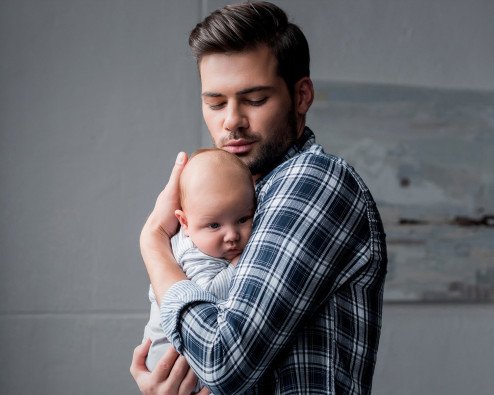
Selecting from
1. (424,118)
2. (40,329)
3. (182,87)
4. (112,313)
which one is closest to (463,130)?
(424,118)

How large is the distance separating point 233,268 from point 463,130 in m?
2.62

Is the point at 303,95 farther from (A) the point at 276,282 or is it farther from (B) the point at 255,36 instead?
(A) the point at 276,282

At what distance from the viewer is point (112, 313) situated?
338 cm

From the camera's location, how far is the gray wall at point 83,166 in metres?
3.31

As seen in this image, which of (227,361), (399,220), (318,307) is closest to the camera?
(227,361)

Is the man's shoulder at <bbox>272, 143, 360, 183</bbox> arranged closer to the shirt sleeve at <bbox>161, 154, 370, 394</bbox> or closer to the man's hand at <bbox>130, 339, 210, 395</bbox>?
the shirt sleeve at <bbox>161, 154, 370, 394</bbox>

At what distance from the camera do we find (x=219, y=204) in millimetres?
1443

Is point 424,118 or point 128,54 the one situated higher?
point 128,54

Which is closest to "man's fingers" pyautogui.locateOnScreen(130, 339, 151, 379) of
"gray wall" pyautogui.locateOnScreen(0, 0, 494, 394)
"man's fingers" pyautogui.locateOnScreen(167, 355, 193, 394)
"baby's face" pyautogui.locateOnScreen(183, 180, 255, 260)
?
"man's fingers" pyautogui.locateOnScreen(167, 355, 193, 394)

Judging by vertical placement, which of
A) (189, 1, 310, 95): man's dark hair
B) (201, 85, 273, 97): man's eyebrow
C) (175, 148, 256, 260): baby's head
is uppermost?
(189, 1, 310, 95): man's dark hair

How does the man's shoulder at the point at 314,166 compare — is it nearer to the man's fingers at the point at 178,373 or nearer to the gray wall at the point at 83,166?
the man's fingers at the point at 178,373

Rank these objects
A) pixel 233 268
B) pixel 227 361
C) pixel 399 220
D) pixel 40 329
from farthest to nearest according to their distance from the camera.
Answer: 1. pixel 399 220
2. pixel 40 329
3. pixel 233 268
4. pixel 227 361

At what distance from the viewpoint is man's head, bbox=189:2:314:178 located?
1.57 metres

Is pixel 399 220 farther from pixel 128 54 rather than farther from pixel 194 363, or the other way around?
pixel 194 363
